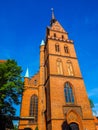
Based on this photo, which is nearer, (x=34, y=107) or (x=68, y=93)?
(x=68, y=93)

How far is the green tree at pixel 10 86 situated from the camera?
14234 mm

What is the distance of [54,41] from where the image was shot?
90.8 feet

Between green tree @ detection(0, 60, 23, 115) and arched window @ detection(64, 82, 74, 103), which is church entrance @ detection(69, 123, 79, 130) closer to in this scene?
arched window @ detection(64, 82, 74, 103)

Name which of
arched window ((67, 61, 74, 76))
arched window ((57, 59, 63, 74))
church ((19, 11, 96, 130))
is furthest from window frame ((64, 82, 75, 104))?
arched window ((57, 59, 63, 74))

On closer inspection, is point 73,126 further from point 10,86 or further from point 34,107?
point 10,86

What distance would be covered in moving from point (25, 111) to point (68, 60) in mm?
12659

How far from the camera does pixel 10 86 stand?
14617 mm

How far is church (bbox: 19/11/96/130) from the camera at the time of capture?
1786 centimetres

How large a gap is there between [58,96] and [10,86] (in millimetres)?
7989

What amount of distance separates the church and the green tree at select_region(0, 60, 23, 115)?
3.80 m

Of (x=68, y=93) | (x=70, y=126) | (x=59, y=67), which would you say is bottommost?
(x=70, y=126)

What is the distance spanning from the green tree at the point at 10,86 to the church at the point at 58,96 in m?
3.80

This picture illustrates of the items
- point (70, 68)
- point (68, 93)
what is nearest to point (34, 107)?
point (68, 93)

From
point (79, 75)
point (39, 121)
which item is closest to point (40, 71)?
point (79, 75)
